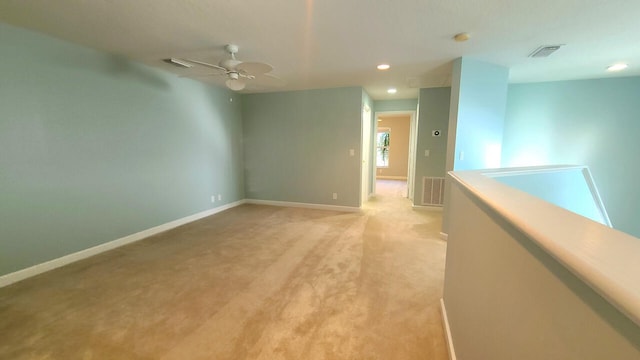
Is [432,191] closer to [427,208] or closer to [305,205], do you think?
[427,208]

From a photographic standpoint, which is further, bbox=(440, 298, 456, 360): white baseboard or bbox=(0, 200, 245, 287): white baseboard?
bbox=(0, 200, 245, 287): white baseboard

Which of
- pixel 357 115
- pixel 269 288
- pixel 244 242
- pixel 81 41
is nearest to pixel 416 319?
pixel 269 288

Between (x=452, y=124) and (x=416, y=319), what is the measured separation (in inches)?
99.5

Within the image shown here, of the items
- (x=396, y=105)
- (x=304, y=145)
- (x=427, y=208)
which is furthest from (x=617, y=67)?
(x=304, y=145)

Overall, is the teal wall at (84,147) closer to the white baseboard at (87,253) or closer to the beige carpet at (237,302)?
the white baseboard at (87,253)

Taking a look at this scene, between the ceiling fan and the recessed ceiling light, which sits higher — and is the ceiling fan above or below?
below

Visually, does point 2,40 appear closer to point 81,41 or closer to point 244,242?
point 81,41

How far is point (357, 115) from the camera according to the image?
487 centimetres

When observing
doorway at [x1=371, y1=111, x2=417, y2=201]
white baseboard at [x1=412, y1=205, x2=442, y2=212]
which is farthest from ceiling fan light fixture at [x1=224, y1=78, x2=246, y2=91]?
doorway at [x1=371, y1=111, x2=417, y2=201]

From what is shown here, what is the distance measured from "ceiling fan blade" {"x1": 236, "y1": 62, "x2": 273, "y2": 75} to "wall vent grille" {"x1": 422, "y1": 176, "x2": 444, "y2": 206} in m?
3.85

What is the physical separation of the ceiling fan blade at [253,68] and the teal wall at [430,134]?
352cm

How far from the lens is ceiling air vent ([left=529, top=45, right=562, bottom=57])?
2.86m

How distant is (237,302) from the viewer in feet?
7.02

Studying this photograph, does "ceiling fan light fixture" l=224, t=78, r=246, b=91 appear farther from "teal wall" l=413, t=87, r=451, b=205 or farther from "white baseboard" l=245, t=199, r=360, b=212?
"teal wall" l=413, t=87, r=451, b=205
